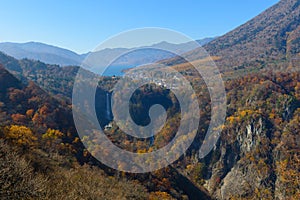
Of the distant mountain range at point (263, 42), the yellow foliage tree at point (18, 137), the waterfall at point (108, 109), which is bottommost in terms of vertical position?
the waterfall at point (108, 109)

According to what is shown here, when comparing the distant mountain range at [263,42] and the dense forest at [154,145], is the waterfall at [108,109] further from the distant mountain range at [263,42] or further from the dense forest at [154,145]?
the distant mountain range at [263,42]

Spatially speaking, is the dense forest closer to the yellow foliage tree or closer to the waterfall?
the yellow foliage tree

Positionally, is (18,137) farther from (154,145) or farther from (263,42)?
(263,42)

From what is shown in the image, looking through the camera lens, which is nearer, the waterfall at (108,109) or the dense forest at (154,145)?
the dense forest at (154,145)

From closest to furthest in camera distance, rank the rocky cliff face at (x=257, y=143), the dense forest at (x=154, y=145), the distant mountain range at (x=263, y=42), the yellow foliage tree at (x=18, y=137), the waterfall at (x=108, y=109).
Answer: the dense forest at (x=154, y=145) < the yellow foliage tree at (x=18, y=137) < the rocky cliff face at (x=257, y=143) < the waterfall at (x=108, y=109) < the distant mountain range at (x=263, y=42)

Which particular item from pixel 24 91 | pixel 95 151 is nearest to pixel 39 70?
pixel 24 91

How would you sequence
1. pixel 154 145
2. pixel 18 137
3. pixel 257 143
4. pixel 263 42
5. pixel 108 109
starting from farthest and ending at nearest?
1. pixel 263 42
2. pixel 108 109
3. pixel 154 145
4. pixel 257 143
5. pixel 18 137

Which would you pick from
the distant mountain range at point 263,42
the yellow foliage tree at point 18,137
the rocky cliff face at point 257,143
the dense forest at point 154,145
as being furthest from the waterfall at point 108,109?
the distant mountain range at point 263,42

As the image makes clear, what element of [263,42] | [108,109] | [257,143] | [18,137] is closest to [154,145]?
[257,143]

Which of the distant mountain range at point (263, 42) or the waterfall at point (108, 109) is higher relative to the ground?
the distant mountain range at point (263, 42)

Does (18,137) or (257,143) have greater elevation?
(257,143)

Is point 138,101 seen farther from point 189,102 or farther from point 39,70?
point 39,70
